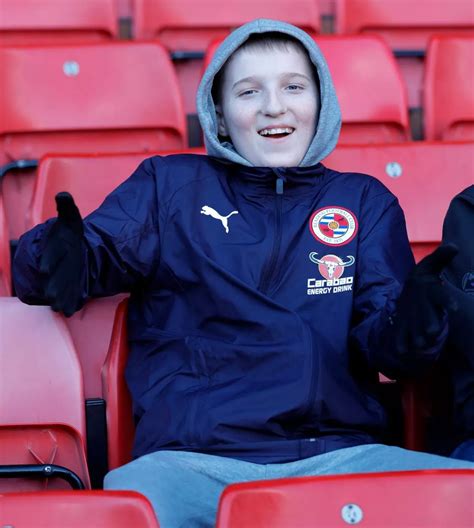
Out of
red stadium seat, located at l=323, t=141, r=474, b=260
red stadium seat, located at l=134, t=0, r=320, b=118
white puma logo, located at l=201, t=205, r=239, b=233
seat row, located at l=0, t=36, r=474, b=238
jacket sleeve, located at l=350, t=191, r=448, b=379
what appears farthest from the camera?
red stadium seat, located at l=134, t=0, r=320, b=118

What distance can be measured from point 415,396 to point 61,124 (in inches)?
44.5

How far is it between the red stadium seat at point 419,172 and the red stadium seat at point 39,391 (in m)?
0.75

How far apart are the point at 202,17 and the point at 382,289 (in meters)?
1.47

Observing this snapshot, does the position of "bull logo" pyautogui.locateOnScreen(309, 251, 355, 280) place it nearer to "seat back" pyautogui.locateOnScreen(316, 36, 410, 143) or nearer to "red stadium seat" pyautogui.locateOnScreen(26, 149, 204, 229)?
"red stadium seat" pyautogui.locateOnScreen(26, 149, 204, 229)

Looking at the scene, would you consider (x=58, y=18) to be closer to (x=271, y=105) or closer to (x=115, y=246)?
(x=271, y=105)

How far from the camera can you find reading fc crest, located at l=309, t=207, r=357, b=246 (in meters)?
1.73

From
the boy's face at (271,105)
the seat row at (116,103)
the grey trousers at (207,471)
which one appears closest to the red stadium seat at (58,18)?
the seat row at (116,103)

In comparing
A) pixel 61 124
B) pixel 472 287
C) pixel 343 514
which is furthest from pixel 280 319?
pixel 61 124

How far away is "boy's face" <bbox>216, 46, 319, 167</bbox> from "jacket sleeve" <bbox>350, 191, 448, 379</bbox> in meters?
0.18

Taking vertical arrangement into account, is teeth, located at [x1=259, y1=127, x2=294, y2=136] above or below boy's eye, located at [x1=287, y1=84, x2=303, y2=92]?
below

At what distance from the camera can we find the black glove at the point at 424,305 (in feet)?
4.64

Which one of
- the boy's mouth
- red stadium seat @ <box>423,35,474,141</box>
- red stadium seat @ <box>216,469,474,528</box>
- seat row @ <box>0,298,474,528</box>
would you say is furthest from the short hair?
red stadium seat @ <box>216,469,474,528</box>

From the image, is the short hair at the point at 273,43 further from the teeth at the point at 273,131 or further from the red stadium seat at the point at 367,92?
the red stadium seat at the point at 367,92

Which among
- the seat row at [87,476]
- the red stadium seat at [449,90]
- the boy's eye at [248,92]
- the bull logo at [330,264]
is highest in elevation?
the boy's eye at [248,92]
